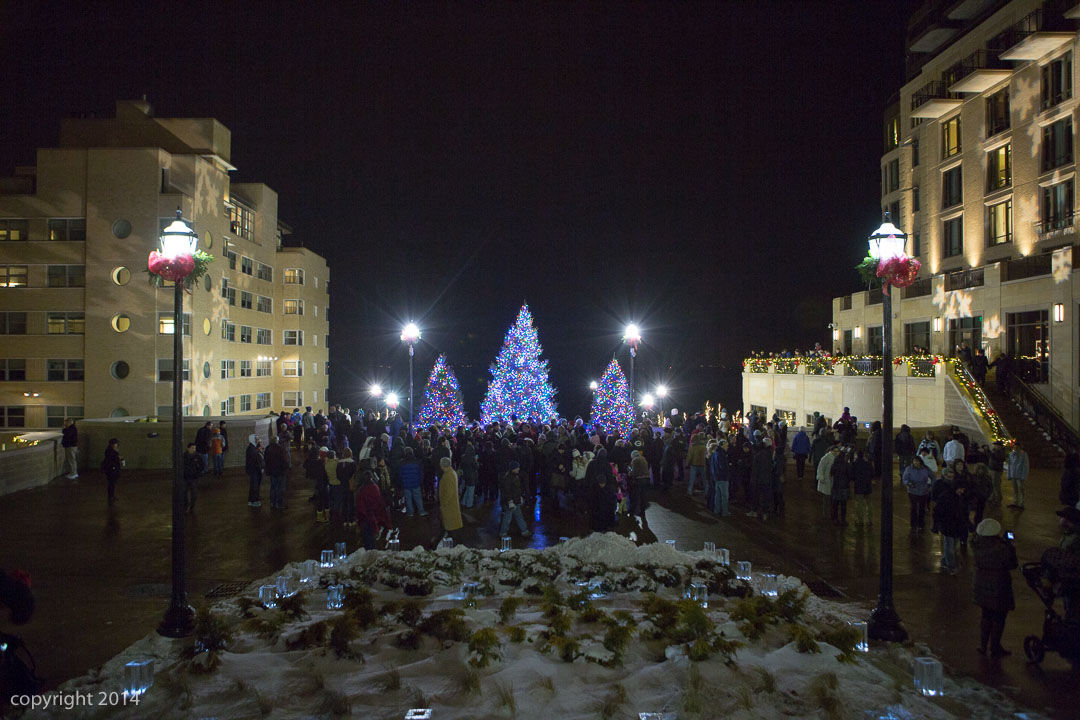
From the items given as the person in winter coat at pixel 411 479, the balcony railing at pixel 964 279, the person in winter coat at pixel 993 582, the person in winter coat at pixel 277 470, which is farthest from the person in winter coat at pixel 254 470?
the balcony railing at pixel 964 279

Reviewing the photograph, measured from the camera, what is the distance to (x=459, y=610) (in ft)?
27.2

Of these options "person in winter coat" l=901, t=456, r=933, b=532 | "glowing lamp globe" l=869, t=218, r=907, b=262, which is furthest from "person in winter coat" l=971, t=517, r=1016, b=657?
"person in winter coat" l=901, t=456, r=933, b=532

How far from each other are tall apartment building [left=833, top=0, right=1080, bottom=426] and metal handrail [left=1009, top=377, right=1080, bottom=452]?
1.25m

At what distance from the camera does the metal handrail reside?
21969 millimetres

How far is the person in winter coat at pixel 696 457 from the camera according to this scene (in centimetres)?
1758

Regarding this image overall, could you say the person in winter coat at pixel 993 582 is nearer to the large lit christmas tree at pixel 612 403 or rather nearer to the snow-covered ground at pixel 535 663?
the snow-covered ground at pixel 535 663

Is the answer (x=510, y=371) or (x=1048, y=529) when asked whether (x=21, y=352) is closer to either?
(x=510, y=371)

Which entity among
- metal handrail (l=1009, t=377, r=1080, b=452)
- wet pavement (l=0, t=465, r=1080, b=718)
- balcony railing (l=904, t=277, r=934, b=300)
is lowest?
wet pavement (l=0, t=465, r=1080, b=718)

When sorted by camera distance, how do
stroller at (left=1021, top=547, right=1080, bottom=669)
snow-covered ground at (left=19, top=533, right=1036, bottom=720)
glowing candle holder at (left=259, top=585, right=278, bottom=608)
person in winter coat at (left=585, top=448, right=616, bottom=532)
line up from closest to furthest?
snow-covered ground at (left=19, top=533, right=1036, bottom=720)
stroller at (left=1021, top=547, right=1080, bottom=669)
glowing candle holder at (left=259, top=585, right=278, bottom=608)
person in winter coat at (left=585, top=448, right=616, bottom=532)

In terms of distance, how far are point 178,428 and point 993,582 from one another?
911 centimetres

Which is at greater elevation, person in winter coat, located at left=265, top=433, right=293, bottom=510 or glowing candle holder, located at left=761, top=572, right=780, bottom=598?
person in winter coat, located at left=265, top=433, right=293, bottom=510

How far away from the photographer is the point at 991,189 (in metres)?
32.5

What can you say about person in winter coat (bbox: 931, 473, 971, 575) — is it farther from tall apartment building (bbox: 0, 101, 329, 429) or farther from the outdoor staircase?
tall apartment building (bbox: 0, 101, 329, 429)

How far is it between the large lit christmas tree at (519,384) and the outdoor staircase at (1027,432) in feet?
64.1
